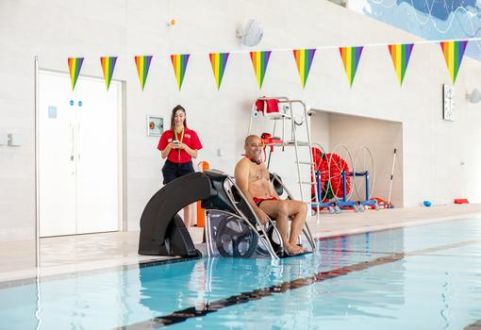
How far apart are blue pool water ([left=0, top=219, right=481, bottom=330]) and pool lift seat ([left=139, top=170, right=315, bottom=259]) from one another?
0.25 m

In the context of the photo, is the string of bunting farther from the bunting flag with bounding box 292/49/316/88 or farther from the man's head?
the man's head

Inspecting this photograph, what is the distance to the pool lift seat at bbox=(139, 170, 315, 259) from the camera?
5.72 metres

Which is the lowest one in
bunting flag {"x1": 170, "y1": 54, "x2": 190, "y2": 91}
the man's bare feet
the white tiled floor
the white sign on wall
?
the white tiled floor

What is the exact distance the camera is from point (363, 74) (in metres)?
14.6

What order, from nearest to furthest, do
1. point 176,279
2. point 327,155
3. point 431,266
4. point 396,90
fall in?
1. point 176,279
2. point 431,266
3. point 327,155
4. point 396,90

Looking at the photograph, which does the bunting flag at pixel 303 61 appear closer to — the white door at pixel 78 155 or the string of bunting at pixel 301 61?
the string of bunting at pixel 301 61

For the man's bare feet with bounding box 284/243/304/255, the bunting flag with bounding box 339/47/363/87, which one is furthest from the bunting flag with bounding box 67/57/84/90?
the man's bare feet with bounding box 284/243/304/255

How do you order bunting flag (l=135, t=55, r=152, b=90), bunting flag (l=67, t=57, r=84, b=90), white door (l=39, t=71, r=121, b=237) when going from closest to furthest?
bunting flag (l=67, t=57, r=84, b=90)
white door (l=39, t=71, r=121, b=237)
bunting flag (l=135, t=55, r=152, b=90)

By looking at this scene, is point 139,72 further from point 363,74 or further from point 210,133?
point 363,74

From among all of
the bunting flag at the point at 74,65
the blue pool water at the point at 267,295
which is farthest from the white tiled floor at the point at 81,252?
the bunting flag at the point at 74,65

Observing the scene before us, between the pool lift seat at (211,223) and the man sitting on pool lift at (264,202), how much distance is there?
0.07 meters

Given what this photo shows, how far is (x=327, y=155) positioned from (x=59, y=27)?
6963mm

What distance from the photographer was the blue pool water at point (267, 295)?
3.29 metres

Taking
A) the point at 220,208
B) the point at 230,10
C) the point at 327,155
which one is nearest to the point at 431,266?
the point at 220,208
